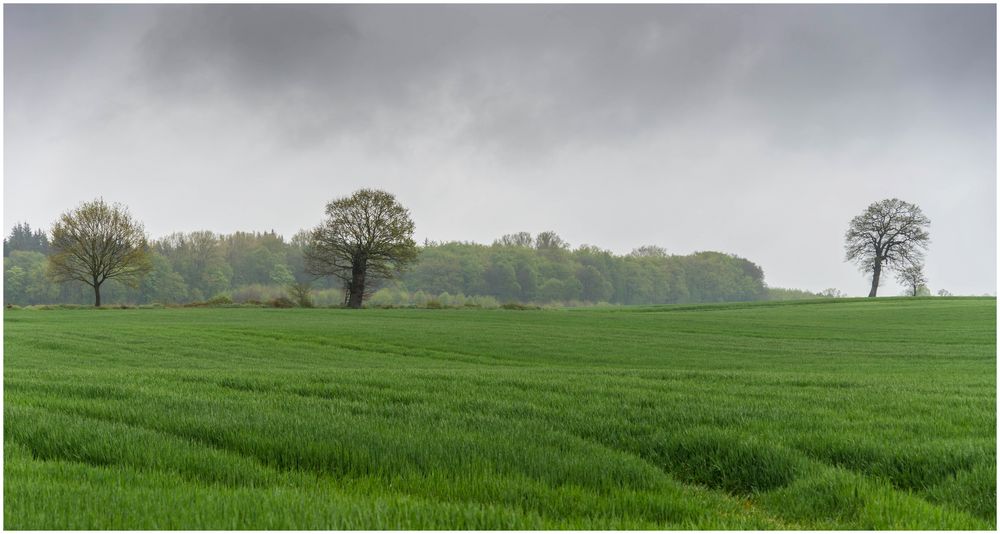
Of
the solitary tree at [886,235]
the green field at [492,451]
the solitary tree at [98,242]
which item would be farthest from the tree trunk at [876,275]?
the solitary tree at [98,242]

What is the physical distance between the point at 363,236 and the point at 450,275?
4133 cm

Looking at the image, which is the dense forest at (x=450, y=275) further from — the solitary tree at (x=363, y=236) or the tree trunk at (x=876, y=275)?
the tree trunk at (x=876, y=275)

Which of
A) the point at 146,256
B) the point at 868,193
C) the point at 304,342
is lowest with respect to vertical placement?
the point at 304,342

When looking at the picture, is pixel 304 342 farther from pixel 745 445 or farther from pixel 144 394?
pixel 745 445

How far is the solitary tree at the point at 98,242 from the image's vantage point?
58438 mm

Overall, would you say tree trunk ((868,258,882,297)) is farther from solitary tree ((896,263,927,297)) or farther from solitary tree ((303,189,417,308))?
solitary tree ((303,189,417,308))

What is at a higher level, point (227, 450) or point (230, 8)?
point (230, 8)

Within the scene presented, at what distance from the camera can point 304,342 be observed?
2545cm

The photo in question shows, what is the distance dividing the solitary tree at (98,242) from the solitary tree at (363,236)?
1749 cm

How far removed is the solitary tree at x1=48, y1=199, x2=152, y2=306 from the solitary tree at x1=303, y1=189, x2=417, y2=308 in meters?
17.5

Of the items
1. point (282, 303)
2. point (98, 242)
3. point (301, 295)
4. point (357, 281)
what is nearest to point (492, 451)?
point (357, 281)

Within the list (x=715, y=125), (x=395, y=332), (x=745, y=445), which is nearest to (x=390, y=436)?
(x=745, y=445)

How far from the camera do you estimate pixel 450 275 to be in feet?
328

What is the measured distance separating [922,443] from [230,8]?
9.27m
